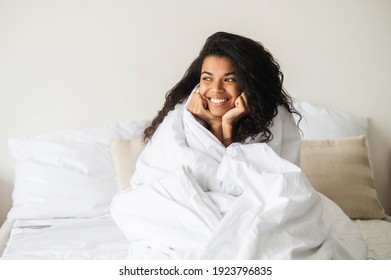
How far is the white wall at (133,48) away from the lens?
178cm

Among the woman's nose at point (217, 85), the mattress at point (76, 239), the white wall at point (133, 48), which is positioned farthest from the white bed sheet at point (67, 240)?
the woman's nose at point (217, 85)

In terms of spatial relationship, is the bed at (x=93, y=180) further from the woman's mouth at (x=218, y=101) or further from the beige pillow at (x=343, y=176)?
the woman's mouth at (x=218, y=101)

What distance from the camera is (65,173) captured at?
1.64m

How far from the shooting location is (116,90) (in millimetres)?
1830

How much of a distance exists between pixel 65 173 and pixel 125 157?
0.23 metres

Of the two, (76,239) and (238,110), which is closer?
(238,110)

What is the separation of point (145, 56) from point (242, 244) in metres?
1.01

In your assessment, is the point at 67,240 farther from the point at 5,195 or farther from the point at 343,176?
the point at 343,176

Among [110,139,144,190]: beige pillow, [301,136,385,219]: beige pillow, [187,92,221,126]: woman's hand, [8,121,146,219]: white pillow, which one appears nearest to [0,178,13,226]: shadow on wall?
[8,121,146,219]: white pillow

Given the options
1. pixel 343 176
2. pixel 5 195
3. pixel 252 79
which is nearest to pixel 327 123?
pixel 343 176

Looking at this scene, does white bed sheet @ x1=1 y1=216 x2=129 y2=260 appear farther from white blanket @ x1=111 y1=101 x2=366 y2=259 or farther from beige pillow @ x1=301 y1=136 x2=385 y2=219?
beige pillow @ x1=301 y1=136 x2=385 y2=219

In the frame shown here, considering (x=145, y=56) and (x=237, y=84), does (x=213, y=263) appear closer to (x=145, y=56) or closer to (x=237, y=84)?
(x=237, y=84)

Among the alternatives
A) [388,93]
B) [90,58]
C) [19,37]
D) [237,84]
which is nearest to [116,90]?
[90,58]

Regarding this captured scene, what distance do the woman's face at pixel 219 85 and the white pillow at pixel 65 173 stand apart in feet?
1.66
